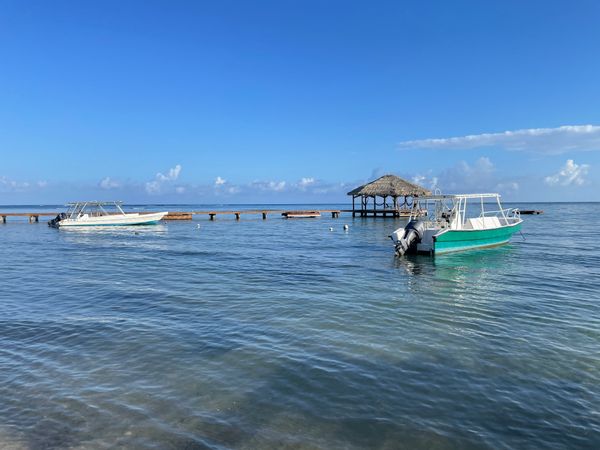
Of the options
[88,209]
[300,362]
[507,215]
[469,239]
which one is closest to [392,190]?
[507,215]

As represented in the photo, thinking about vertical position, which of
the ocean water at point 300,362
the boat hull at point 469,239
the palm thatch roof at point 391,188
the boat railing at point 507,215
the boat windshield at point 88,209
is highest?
the palm thatch roof at point 391,188

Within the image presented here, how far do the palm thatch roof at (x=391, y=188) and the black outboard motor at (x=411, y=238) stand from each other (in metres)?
34.1

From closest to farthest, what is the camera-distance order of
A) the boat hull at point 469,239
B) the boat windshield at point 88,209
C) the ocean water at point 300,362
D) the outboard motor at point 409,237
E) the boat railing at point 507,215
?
the ocean water at point 300,362 < the outboard motor at point 409,237 < the boat hull at point 469,239 < the boat railing at point 507,215 < the boat windshield at point 88,209

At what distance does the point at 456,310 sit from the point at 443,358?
13.3 ft

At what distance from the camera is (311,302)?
12.1m

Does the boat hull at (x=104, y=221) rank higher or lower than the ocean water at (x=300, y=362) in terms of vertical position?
higher

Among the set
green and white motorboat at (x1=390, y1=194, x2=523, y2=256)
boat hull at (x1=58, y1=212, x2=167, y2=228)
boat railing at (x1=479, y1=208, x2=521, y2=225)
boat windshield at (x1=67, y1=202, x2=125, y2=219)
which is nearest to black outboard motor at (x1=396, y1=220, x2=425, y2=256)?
green and white motorboat at (x1=390, y1=194, x2=523, y2=256)

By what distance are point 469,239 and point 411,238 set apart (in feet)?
14.0

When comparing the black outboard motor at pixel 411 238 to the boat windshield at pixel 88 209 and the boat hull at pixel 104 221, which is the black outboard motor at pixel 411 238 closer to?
the boat windshield at pixel 88 209

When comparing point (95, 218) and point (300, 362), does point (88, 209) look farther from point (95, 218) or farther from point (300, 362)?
point (300, 362)

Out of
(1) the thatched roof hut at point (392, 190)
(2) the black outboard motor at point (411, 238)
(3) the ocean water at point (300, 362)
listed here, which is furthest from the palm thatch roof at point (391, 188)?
(3) the ocean water at point (300, 362)

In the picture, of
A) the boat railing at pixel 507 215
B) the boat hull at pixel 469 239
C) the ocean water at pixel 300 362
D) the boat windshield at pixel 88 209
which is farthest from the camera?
the boat windshield at pixel 88 209

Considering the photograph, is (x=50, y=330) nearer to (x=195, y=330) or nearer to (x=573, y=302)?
(x=195, y=330)

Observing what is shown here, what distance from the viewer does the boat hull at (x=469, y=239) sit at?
22.5 meters
